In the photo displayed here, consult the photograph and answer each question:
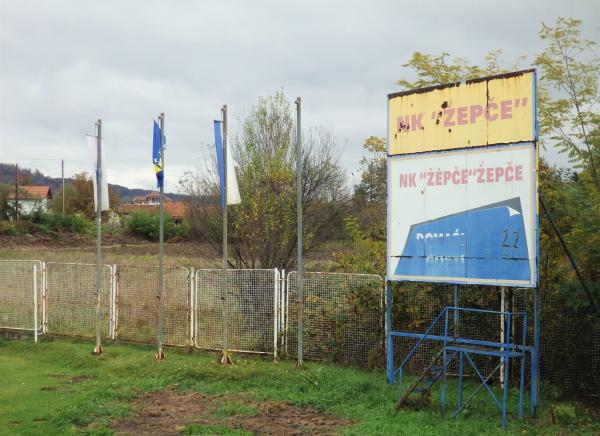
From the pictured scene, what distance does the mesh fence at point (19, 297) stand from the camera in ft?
48.5

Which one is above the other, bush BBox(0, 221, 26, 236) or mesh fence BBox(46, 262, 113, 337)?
bush BBox(0, 221, 26, 236)

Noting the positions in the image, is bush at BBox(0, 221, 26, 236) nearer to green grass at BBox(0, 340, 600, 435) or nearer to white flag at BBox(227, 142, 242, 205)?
green grass at BBox(0, 340, 600, 435)

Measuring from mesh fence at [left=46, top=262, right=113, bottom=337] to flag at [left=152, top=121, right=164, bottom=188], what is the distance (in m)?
3.20

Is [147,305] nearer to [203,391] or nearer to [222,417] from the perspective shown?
[203,391]

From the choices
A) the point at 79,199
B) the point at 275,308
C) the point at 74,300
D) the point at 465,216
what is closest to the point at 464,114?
the point at 465,216

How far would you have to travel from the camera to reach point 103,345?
45.0ft

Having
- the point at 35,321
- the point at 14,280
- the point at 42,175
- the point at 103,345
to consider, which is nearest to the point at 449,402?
the point at 103,345

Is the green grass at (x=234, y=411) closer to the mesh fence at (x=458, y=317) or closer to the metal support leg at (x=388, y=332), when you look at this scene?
the metal support leg at (x=388, y=332)

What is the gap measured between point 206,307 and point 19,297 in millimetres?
5381

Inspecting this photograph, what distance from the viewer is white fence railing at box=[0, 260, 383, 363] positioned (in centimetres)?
1142

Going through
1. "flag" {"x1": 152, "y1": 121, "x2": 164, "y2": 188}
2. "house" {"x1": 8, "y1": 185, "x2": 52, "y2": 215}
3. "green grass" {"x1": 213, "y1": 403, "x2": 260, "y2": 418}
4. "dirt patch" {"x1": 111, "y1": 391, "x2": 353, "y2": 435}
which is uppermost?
"house" {"x1": 8, "y1": 185, "x2": 52, "y2": 215}

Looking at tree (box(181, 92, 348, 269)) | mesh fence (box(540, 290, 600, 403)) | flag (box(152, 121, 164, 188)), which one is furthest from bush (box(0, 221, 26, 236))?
mesh fence (box(540, 290, 600, 403))

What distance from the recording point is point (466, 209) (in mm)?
8914

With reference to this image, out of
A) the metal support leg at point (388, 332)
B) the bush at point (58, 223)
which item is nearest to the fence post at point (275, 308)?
the metal support leg at point (388, 332)
